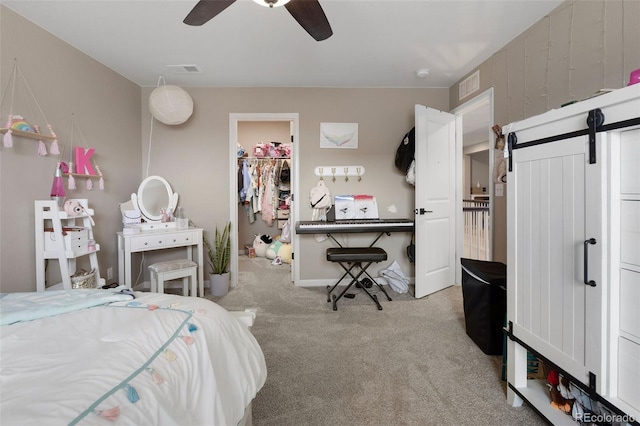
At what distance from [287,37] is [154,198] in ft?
7.38

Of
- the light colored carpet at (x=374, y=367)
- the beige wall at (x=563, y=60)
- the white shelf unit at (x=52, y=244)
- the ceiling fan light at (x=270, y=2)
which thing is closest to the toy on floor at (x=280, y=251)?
the light colored carpet at (x=374, y=367)

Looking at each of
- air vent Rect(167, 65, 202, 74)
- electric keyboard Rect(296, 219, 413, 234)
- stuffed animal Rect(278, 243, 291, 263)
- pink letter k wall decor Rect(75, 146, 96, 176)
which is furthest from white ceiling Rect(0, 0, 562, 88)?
stuffed animal Rect(278, 243, 291, 263)

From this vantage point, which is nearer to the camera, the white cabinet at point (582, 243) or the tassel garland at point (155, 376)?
the tassel garland at point (155, 376)

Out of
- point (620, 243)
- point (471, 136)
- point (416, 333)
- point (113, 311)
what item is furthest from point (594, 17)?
point (471, 136)

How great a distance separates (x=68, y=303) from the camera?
1103 mm

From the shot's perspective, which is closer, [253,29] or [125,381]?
[125,381]

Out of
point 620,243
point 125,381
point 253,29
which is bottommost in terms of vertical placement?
point 125,381

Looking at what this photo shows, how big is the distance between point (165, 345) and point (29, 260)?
2.06 meters

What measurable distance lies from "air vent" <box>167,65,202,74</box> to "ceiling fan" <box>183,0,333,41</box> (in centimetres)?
148

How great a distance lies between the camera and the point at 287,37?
2.41 meters

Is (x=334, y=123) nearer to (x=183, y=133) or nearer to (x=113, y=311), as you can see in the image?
(x=183, y=133)

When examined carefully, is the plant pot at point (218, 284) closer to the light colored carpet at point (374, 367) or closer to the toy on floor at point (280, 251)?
the light colored carpet at point (374, 367)

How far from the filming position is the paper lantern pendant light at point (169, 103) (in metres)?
2.90
